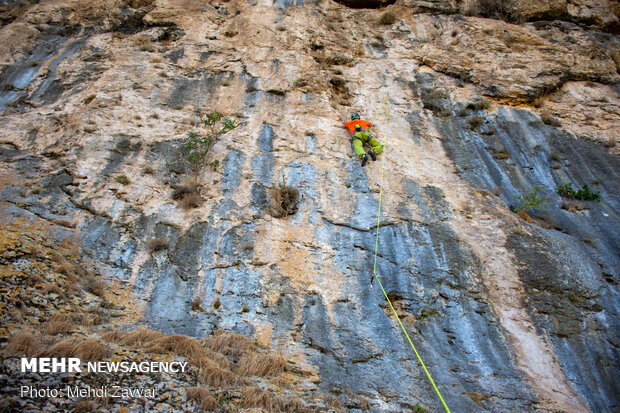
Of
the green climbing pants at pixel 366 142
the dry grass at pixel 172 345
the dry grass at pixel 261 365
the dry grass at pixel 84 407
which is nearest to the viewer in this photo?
the dry grass at pixel 84 407

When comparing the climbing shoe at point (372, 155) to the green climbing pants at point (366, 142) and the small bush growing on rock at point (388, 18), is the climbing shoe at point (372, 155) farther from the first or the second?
the small bush growing on rock at point (388, 18)

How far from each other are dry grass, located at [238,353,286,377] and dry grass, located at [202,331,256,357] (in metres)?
0.17

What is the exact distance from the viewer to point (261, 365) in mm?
5551

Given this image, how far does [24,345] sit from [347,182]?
6.60 m

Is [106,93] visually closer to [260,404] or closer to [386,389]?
[260,404]

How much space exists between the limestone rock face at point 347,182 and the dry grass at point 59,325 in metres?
1.23

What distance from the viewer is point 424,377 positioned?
232 inches

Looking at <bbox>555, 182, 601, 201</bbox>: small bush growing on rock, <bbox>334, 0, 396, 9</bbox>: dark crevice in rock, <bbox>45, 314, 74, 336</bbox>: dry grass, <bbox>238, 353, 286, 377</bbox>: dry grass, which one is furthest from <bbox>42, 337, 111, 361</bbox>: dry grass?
<bbox>334, 0, 396, 9</bbox>: dark crevice in rock

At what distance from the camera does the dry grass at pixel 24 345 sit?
4.26 metres

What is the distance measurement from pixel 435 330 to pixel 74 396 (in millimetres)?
5462

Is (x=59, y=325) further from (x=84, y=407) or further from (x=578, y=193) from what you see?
(x=578, y=193)

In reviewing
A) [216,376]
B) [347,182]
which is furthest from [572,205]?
[216,376]

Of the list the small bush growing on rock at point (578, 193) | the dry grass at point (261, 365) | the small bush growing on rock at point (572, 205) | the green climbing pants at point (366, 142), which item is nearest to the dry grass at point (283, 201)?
the green climbing pants at point (366, 142)

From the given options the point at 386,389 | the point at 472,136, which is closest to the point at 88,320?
the point at 386,389
